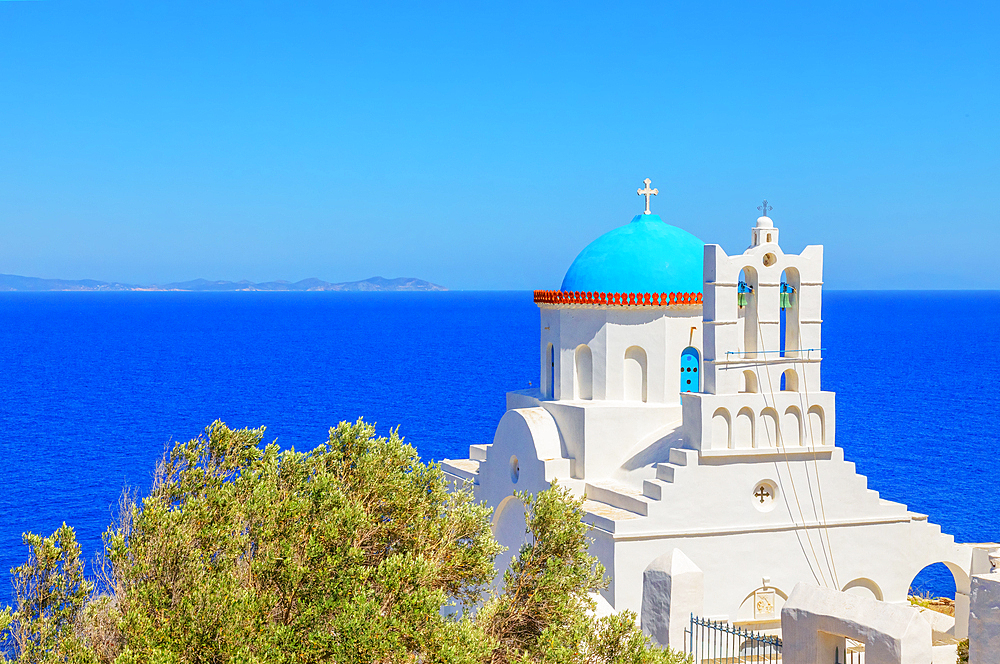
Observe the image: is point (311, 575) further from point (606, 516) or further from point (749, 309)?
point (749, 309)

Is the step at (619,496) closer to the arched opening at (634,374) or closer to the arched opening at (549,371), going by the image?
the arched opening at (634,374)

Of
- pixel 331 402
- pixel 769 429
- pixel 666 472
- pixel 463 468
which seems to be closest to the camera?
pixel 666 472

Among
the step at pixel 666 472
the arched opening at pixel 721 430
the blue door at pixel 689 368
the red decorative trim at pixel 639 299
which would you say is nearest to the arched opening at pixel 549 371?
the red decorative trim at pixel 639 299

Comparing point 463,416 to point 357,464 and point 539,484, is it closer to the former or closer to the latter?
point 539,484

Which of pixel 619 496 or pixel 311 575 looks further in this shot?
pixel 619 496

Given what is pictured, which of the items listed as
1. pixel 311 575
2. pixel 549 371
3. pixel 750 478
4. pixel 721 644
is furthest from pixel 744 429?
pixel 311 575

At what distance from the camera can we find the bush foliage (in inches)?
321

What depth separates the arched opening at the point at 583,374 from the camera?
18781mm

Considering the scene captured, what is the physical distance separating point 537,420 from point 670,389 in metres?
2.42

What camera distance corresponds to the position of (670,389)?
59.7 feet

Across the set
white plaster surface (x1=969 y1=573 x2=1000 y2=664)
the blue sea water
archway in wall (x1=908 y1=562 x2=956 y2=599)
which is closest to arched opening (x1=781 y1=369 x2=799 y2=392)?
white plaster surface (x1=969 y1=573 x2=1000 y2=664)

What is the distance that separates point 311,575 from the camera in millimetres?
8641

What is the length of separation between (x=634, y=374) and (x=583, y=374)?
983 mm

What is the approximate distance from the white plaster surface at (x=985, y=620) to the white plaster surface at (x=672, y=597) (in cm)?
313
